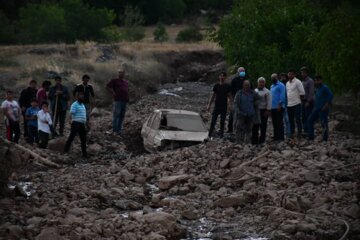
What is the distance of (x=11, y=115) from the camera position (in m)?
21.5

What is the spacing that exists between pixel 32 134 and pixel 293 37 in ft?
47.7

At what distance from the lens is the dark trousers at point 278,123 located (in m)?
20.7

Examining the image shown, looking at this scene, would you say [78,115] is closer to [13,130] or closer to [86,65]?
[13,130]

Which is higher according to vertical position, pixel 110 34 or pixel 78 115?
pixel 78 115

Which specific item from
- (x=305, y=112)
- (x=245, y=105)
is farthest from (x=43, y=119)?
(x=305, y=112)

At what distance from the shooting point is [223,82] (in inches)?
870

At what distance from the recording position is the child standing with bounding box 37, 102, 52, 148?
70.1 ft

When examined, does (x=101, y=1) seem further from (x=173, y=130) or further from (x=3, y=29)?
(x=173, y=130)

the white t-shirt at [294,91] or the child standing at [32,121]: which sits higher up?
the white t-shirt at [294,91]

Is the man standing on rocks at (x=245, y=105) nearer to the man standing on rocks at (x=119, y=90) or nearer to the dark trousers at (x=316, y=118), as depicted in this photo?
the dark trousers at (x=316, y=118)

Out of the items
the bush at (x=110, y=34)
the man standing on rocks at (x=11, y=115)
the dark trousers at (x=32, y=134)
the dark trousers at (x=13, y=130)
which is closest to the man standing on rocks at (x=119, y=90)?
the dark trousers at (x=32, y=134)

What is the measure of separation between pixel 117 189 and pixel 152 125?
6140 mm

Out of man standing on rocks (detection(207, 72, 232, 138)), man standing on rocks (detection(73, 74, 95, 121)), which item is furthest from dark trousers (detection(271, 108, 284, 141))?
man standing on rocks (detection(73, 74, 95, 121))

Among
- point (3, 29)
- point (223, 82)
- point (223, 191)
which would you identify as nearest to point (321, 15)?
point (223, 82)
